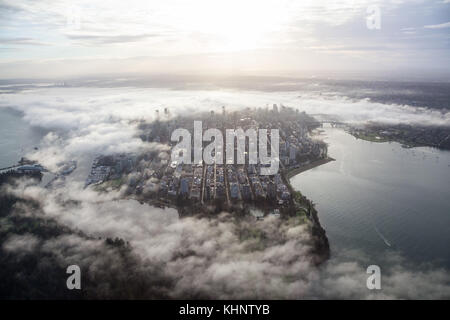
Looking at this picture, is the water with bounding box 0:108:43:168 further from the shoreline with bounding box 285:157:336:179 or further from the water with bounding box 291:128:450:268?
the water with bounding box 291:128:450:268

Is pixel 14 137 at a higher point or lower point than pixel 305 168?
higher

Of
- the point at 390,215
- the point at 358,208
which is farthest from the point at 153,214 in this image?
the point at 390,215

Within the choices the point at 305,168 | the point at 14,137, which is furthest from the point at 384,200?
the point at 14,137

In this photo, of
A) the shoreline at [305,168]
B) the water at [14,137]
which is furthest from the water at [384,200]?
the water at [14,137]

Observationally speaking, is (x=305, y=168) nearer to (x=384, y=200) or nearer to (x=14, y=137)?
(x=384, y=200)

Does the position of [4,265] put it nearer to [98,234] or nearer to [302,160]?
[98,234]

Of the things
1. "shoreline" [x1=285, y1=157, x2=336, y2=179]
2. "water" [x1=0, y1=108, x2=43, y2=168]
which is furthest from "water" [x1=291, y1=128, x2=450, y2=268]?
"water" [x1=0, y1=108, x2=43, y2=168]

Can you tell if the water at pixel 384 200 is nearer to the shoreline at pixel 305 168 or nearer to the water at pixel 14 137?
the shoreline at pixel 305 168

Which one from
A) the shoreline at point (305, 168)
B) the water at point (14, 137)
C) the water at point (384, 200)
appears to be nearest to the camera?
the water at point (384, 200)
